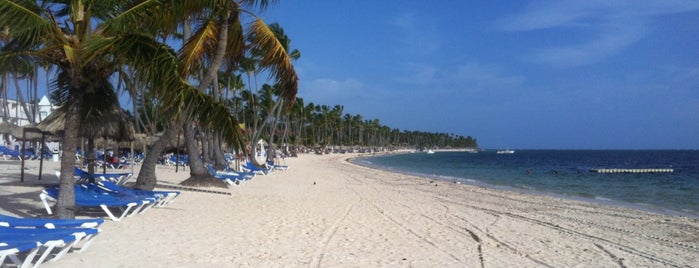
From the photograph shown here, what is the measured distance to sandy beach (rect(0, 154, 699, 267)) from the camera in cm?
623

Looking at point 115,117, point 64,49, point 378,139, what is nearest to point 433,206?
Result: point 115,117

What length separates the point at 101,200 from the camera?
797cm

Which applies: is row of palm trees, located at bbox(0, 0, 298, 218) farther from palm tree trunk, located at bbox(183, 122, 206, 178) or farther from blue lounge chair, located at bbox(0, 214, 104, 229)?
palm tree trunk, located at bbox(183, 122, 206, 178)

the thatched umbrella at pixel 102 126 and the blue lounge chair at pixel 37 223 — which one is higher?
the thatched umbrella at pixel 102 126

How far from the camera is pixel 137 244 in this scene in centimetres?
657

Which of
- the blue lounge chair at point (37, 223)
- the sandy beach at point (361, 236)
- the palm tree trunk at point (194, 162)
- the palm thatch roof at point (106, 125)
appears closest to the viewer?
the blue lounge chair at point (37, 223)

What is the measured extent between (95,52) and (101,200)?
2.55m

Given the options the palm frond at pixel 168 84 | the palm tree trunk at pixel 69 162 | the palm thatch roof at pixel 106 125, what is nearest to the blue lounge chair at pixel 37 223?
the palm tree trunk at pixel 69 162

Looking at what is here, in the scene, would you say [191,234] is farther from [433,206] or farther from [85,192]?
[433,206]

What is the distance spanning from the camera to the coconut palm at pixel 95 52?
21.2 feet

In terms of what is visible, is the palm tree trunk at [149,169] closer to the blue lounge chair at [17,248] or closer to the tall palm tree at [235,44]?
the tall palm tree at [235,44]

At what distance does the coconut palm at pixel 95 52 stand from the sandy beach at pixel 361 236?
4.91ft

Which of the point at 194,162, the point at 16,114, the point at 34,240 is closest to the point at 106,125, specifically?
the point at 194,162

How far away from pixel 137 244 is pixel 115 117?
25.4ft
